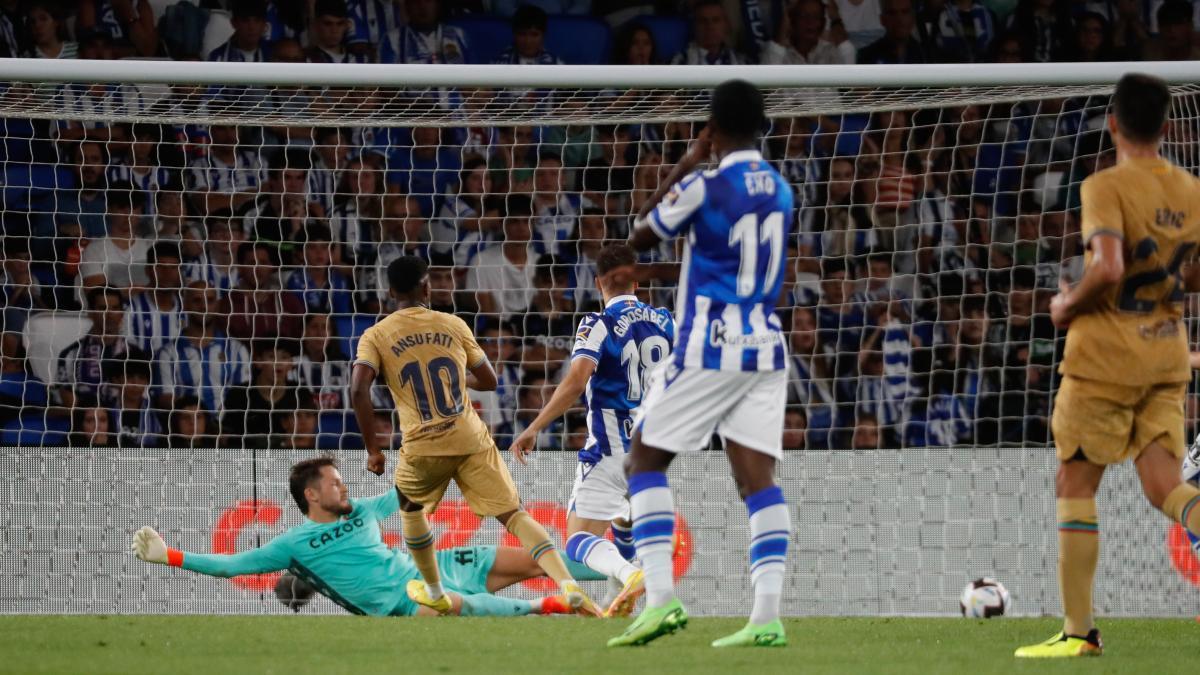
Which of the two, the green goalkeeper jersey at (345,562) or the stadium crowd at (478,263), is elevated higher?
the stadium crowd at (478,263)

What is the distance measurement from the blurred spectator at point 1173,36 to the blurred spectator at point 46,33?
29.3 feet

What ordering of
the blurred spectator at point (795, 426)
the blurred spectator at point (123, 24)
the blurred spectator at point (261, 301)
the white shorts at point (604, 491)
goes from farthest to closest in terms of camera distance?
the blurred spectator at point (123, 24) < the blurred spectator at point (261, 301) < the blurred spectator at point (795, 426) < the white shorts at point (604, 491)

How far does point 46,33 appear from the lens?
1246 cm

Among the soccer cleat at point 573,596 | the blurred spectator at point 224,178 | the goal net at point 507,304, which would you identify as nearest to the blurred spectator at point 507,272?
the goal net at point 507,304

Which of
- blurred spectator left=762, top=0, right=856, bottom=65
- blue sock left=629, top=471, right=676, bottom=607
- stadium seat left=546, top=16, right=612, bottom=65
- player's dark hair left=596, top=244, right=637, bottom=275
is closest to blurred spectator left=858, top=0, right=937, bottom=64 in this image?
blurred spectator left=762, top=0, right=856, bottom=65

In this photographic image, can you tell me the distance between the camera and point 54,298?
35.1ft

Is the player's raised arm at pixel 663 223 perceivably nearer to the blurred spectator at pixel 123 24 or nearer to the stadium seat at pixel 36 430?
the stadium seat at pixel 36 430

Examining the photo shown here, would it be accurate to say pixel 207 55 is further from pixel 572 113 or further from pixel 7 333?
pixel 572 113

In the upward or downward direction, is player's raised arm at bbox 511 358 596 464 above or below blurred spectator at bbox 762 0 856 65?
below

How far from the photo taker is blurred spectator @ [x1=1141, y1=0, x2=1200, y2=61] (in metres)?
13.7

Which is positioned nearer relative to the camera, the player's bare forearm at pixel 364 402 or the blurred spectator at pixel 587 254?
the player's bare forearm at pixel 364 402

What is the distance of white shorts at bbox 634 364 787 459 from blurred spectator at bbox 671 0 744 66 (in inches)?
324

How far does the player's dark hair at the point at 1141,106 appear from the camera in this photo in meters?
5.16

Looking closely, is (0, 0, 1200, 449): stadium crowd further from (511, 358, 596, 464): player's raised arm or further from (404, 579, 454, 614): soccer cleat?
(511, 358, 596, 464): player's raised arm
